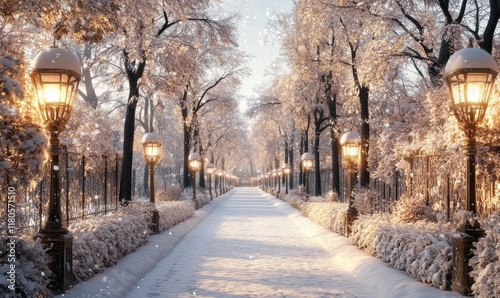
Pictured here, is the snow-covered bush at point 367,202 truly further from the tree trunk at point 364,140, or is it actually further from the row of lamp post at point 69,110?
the row of lamp post at point 69,110

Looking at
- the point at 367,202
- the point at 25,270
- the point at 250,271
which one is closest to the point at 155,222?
the point at 250,271

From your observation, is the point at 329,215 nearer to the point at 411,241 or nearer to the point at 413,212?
the point at 413,212

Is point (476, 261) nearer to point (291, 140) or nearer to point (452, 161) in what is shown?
point (452, 161)

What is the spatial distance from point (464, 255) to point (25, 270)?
254 inches

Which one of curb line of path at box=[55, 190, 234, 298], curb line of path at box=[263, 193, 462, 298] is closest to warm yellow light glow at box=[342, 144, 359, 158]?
curb line of path at box=[263, 193, 462, 298]

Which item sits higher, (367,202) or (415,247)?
(367,202)

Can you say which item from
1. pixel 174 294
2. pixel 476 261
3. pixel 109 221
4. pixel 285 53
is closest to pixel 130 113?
pixel 109 221

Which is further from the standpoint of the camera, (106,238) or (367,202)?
(367,202)

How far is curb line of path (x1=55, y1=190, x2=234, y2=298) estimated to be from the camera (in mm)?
8141

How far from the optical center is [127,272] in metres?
10.1

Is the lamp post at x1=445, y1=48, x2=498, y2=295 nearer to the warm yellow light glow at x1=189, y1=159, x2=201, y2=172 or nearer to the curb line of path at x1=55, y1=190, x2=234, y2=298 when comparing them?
the curb line of path at x1=55, y1=190, x2=234, y2=298

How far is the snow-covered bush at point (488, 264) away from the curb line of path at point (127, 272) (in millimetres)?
5571

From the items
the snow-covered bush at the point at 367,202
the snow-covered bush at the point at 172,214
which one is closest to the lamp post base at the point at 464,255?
the snow-covered bush at the point at 367,202

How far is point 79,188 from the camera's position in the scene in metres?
13.0
